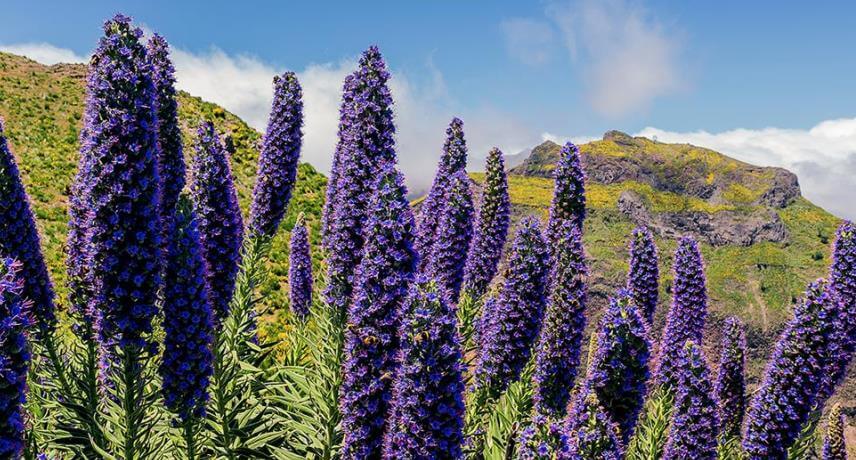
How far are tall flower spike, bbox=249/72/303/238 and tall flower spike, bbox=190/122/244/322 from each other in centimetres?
189

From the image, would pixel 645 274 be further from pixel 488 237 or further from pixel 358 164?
pixel 358 164

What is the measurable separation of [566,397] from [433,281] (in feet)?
15.2

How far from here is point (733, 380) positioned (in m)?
12.0

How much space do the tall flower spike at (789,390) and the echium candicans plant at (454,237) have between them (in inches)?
232

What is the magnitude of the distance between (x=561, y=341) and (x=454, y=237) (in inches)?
110

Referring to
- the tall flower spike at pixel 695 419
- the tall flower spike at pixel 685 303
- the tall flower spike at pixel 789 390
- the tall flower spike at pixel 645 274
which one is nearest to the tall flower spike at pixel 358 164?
the tall flower spike at pixel 695 419

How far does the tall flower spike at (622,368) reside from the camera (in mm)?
8172

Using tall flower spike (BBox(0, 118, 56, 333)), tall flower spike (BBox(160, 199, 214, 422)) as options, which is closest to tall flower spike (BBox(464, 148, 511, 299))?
tall flower spike (BBox(160, 199, 214, 422))

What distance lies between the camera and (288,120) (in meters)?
10.8

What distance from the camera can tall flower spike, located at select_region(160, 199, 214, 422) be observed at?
7.01 m

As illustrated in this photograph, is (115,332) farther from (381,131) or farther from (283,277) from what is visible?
(283,277)

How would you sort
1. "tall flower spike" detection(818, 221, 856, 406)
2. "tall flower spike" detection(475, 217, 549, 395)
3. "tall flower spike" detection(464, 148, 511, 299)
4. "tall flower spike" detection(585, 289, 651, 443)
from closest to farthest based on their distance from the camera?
1. "tall flower spike" detection(585, 289, 651, 443)
2. "tall flower spike" detection(475, 217, 549, 395)
3. "tall flower spike" detection(818, 221, 856, 406)
4. "tall flower spike" detection(464, 148, 511, 299)

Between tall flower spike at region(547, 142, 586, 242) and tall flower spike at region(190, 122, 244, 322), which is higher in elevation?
tall flower spike at region(547, 142, 586, 242)

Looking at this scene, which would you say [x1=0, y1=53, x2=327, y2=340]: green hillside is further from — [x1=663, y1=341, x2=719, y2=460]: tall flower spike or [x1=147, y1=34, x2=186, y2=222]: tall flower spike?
[x1=663, y1=341, x2=719, y2=460]: tall flower spike
